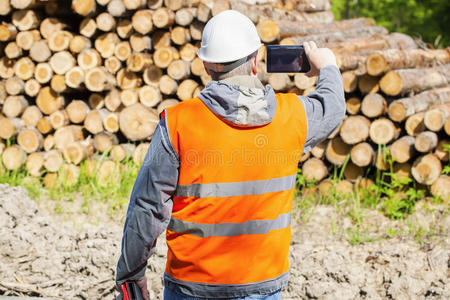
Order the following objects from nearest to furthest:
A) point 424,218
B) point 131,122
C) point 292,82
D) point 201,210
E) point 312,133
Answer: point 201,210 → point 312,133 → point 424,218 → point 292,82 → point 131,122

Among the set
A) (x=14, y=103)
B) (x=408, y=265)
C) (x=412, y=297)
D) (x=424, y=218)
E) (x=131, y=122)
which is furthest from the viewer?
(x=14, y=103)

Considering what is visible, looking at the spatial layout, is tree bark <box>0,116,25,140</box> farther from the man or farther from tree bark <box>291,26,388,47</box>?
the man

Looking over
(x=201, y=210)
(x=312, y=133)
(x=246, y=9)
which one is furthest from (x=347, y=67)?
(x=201, y=210)

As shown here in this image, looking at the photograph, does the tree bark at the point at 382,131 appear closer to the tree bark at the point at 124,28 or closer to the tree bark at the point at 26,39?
the tree bark at the point at 124,28

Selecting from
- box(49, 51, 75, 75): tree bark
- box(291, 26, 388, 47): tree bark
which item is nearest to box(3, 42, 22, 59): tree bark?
box(49, 51, 75, 75): tree bark

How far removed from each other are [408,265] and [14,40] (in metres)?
4.87

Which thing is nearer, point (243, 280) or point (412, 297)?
point (243, 280)

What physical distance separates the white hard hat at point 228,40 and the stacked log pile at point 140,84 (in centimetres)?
299

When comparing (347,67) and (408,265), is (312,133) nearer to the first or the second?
(408,265)

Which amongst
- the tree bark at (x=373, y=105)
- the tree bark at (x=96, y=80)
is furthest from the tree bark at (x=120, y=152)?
the tree bark at (x=373, y=105)

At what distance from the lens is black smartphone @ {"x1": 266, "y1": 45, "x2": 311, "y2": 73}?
7.37 ft

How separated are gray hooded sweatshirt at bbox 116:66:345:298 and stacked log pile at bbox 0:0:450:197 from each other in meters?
3.06

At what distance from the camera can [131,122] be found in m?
5.27

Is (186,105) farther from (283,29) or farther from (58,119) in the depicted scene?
(58,119)
